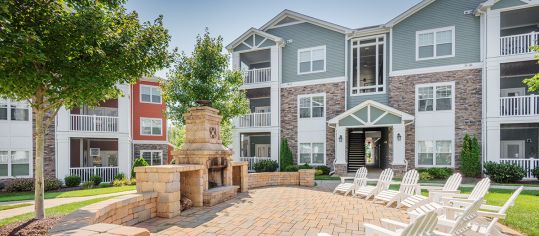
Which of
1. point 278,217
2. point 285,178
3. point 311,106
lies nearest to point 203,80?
point 285,178

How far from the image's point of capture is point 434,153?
1617 centimetres

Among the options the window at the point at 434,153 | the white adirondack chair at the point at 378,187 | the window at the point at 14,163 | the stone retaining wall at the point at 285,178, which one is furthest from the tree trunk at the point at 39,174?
the window at the point at 434,153

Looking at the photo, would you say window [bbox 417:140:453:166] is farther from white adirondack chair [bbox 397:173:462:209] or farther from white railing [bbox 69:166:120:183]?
white railing [bbox 69:166:120:183]

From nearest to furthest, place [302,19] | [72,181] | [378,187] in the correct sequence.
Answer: [378,187] < [72,181] < [302,19]

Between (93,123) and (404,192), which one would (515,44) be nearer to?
(404,192)

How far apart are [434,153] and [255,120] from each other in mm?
11305

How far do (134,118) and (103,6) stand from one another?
61.6 ft

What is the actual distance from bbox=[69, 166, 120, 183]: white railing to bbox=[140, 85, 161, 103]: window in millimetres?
6902

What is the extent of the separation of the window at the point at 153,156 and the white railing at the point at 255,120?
27.3 ft

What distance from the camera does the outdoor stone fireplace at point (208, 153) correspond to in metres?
8.47

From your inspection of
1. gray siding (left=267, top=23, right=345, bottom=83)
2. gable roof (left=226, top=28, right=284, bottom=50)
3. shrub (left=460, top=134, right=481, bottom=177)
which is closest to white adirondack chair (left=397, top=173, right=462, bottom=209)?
shrub (left=460, top=134, right=481, bottom=177)

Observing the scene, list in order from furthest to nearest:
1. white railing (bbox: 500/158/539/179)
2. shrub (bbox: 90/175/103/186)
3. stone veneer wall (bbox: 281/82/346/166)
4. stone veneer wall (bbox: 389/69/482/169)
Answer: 1. stone veneer wall (bbox: 281/82/346/166)
2. shrub (bbox: 90/175/103/186)
3. stone veneer wall (bbox: 389/69/482/169)
4. white railing (bbox: 500/158/539/179)

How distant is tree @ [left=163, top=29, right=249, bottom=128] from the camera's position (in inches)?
567

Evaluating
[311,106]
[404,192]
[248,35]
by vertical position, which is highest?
[248,35]
